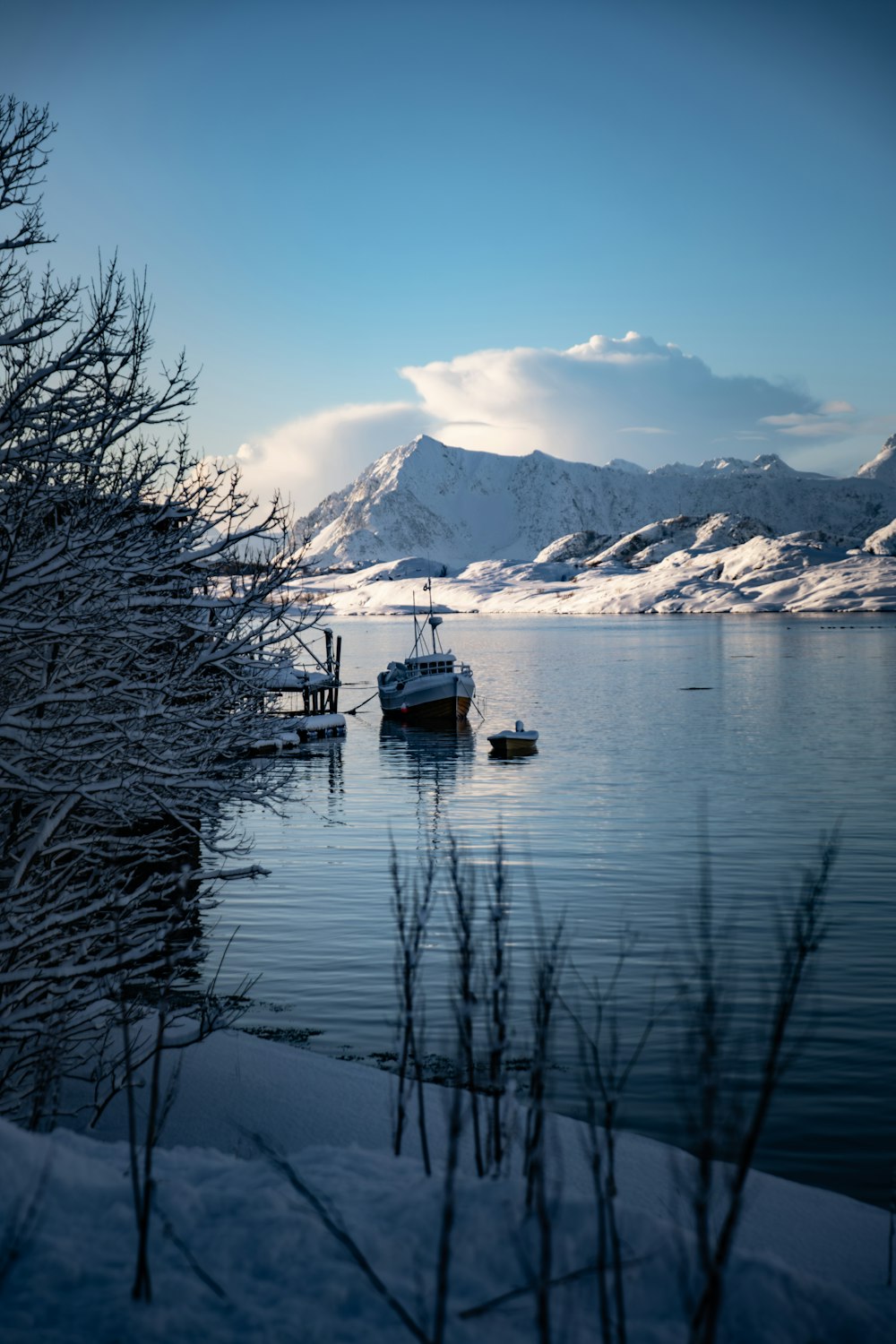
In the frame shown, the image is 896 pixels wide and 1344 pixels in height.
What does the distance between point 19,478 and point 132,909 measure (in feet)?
13.8

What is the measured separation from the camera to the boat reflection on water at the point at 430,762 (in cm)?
3028

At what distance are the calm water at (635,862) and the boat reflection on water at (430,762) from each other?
0.53 feet

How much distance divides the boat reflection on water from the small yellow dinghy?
1.20 m

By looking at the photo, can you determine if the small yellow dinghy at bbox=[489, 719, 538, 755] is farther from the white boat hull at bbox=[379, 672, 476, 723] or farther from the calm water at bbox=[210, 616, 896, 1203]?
the white boat hull at bbox=[379, 672, 476, 723]

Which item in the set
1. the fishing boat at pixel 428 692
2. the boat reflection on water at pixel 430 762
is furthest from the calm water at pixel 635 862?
the fishing boat at pixel 428 692

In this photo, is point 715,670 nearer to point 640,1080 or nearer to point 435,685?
point 435,685

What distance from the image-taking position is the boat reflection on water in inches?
1192

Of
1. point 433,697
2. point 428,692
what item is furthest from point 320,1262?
point 428,692

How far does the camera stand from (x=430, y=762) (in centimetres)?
4256

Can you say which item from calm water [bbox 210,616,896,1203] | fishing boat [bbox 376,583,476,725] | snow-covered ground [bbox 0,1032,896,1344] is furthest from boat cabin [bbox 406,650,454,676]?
snow-covered ground [bbox 0,1032,896,1344]

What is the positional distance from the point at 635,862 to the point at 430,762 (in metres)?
19.9

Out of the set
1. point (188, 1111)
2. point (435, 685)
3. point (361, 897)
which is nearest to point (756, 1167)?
point (188, 1111)

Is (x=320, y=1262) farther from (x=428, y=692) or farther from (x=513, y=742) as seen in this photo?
(x=428, y=692)

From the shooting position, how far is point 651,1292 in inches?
162
